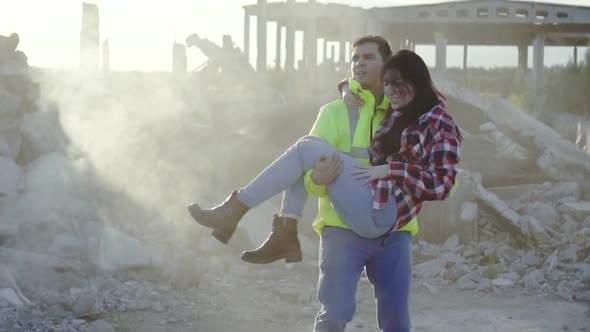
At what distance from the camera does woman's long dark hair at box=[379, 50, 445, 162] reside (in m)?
3.63

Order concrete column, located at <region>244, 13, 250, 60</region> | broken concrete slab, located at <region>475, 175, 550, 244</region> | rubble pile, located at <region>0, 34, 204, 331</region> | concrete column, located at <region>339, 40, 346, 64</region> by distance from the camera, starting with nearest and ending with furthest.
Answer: rubble pile, located at <region>0, 34, 204, 331</region> < broken concrete slab, located at <region>475, 175, 550, 244</region> < concrete column, located at <region>244, 13, 250, 60</region> < concrete column, located at <region>339, 40, 346, 64</region>

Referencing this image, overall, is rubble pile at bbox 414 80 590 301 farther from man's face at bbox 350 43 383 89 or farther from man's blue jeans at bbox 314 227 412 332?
man's face at bbox 350 43 383 89

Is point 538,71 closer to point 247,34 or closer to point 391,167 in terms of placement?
point 247,34

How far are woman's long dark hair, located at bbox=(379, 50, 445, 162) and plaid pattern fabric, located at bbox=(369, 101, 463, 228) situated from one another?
3cm

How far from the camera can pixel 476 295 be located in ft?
26.4

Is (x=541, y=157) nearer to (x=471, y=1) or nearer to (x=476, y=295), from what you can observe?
(x=476, y=295)

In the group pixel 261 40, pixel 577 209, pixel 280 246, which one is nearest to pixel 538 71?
pixel 261 40

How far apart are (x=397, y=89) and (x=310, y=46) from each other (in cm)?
1781

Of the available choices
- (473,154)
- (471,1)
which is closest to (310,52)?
(471,1)

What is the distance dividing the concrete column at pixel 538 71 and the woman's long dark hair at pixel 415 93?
1954 centimetres

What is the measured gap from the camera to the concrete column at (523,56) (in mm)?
27308

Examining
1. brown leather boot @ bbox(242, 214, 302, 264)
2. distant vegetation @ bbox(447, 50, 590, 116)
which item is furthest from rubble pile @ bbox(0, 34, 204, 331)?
distant vegetation @ bbox(447, 50, 590, 116)

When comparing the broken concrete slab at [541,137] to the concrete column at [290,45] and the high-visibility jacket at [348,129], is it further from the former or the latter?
the high-visibility jacket at [348,129]

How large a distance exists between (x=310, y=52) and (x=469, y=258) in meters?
12.7
